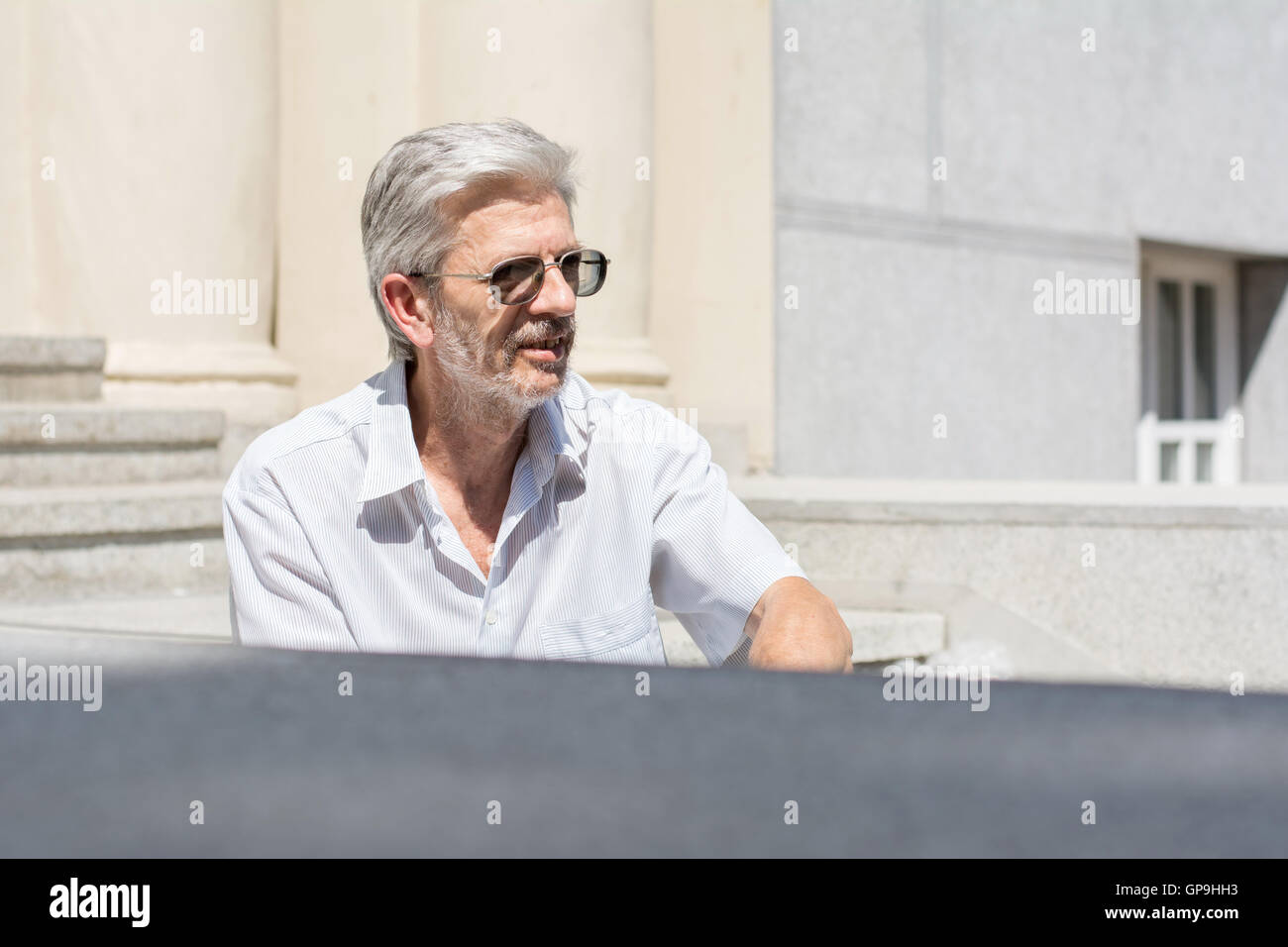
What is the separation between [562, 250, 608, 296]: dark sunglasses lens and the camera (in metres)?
2.12

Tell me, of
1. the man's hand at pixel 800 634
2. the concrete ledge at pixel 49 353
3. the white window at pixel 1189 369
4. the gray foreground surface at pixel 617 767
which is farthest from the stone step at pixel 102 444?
the white window at pixel 1189 369

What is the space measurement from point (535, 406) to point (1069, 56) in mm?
7243

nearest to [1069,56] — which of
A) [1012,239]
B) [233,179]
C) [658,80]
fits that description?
[1012,239]

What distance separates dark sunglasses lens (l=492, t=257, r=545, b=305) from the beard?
0.04 meters

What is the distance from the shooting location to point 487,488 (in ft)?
7.22

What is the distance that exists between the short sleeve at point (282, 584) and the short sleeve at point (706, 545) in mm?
498

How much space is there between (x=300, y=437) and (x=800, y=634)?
754 mm

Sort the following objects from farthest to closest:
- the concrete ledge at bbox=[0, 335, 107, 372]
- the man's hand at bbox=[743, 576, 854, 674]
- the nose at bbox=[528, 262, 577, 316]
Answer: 1. the concrete ledge at bbox=[0, 335, 107, 372]
2. the nose at bbox=[528, 262, 577, 316]
3. the man's hand at bbox=[743, 576, 854, 674]

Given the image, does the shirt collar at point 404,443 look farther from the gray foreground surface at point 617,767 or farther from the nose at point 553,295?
the gray foreground surface at point 617,767

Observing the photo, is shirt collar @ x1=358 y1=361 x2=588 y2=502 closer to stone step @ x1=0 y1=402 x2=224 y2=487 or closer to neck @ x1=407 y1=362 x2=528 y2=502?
neck @ x1=407 y1=362 x2=528 y2=502

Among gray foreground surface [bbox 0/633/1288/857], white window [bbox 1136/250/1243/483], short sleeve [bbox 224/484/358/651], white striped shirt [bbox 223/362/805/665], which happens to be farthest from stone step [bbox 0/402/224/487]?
white window [bbox 1136/250/1243/483]

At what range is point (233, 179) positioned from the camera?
5277 mm

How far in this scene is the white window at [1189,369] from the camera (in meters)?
9.90
